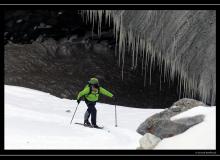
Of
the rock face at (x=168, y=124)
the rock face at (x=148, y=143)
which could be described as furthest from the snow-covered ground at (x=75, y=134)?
the rock face at (x=168, y=124)

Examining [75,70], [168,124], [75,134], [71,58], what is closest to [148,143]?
[168,124]

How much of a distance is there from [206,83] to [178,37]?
173cm

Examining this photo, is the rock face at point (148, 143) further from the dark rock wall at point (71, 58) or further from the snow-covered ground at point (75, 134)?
the dark rock wall at point (71, 58)

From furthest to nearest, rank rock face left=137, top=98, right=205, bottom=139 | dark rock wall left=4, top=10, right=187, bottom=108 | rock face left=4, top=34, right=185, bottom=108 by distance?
dark rock wall left=4, top=10, right=187, bottom=108 < rock face left=4, top=34, right=185, bottom=108 < rock face left=137, top=98, right=205, bottom=139

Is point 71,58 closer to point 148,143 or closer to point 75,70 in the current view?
point 75,70

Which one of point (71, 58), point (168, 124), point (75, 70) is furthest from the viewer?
point (71, 58)

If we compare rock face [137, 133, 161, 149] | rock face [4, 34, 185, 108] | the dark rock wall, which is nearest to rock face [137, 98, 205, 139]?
rock face [137, 133, 161, 149]

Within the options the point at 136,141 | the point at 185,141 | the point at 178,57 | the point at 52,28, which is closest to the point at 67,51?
the point at 52,28

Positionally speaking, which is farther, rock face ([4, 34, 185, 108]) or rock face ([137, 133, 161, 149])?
rock face ([4, 34, 185, 108])

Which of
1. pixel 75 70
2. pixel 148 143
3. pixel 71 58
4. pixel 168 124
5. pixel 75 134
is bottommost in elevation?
pixel 75 70

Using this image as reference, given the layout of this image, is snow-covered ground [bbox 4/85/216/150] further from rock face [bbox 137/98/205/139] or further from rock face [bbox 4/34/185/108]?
rock face [bbox 4/34/185/108]

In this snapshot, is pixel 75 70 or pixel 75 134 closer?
pixel 75 134

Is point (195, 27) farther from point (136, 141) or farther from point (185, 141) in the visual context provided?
A: point (185, 141)

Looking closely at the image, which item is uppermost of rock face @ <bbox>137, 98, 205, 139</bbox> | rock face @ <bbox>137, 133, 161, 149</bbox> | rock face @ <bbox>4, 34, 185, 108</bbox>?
rock face @ <bbox>137, 133, 161, 149</bbox>
